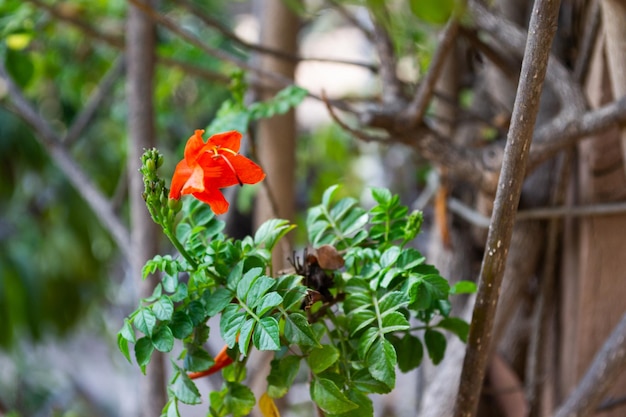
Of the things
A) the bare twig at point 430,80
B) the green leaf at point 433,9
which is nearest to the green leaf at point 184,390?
the green leaf at point 433,9

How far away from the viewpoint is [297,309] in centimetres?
45

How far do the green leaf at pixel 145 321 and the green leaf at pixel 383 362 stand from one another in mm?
134

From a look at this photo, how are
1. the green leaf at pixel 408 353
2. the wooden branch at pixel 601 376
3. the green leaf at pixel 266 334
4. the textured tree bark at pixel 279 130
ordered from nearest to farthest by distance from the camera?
the green leaf at pixel 266 334
the green leaf at pixel 408 353
the wooden branch at pixel 601 376
the textured tree bark at pixel 279 130

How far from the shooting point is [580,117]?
0.72 m

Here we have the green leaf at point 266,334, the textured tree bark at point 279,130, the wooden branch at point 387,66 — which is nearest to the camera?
the green leaf at point 266,334

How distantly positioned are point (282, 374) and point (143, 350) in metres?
0.10

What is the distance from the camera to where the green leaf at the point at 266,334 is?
0.40 metres

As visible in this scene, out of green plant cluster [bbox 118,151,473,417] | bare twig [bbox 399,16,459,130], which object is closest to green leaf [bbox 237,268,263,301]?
green plant cluster [bbox 118,151,473,417]

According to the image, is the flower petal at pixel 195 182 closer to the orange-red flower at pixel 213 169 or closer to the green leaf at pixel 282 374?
the orange-red flower at pixel 213 169

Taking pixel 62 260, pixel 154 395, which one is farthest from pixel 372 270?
pixel 62 260

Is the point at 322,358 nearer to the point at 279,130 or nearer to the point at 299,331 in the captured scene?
the point at 299,331

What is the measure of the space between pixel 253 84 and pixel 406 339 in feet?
1.94

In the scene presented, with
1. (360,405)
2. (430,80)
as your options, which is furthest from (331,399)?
(430,80)

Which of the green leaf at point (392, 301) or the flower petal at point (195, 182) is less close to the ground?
the flower petal at point (195, 182)
